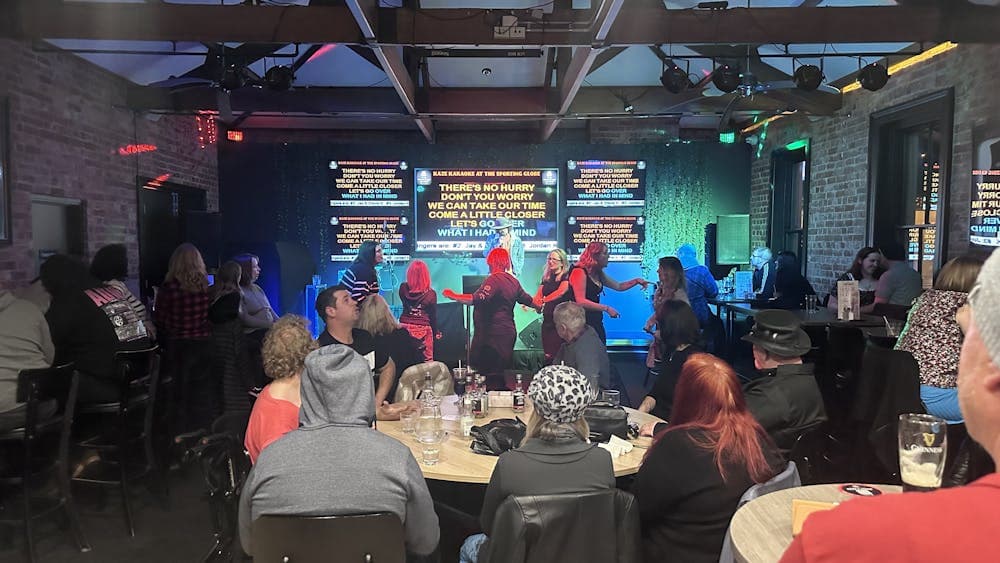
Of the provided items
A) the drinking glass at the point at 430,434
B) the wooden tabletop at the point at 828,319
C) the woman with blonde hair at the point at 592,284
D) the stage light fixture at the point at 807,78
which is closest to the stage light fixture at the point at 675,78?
the stage light fixture at the point at 807,78

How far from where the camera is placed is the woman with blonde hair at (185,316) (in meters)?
4.98

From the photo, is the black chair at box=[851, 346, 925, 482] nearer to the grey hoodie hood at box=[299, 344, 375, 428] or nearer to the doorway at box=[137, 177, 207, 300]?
the grey hoodie hood at box=[299, 344, 375, 428]

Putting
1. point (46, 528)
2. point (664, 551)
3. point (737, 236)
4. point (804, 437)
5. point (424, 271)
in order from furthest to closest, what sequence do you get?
point (737, 236) → point (424, 271) → point (46, 528) → point (804, 437) → point (664, 551)

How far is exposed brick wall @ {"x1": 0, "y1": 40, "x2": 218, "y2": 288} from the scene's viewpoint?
16.1 feet

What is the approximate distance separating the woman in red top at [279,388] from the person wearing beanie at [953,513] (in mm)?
2134

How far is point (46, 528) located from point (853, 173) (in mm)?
7365

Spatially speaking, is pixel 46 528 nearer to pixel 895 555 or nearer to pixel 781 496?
pixel 781 496

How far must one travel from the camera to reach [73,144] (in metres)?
5.59

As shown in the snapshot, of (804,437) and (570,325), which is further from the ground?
(570,325)

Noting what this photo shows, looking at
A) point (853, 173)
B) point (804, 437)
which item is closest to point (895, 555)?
point (804, 437)

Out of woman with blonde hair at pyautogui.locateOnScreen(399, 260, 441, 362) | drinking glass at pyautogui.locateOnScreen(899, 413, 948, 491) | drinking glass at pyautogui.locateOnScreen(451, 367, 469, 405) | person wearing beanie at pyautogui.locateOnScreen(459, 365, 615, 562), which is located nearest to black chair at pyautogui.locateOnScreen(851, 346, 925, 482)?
drinking glass at pyautogui.locateOnScreen(899, 413, 948, 491)

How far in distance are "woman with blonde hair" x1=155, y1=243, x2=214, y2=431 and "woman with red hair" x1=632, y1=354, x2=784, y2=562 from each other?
13.2ft

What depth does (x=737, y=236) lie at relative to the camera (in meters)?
8.86

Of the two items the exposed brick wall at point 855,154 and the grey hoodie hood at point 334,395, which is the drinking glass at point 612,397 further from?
the exposed brick wall at point 855,154
